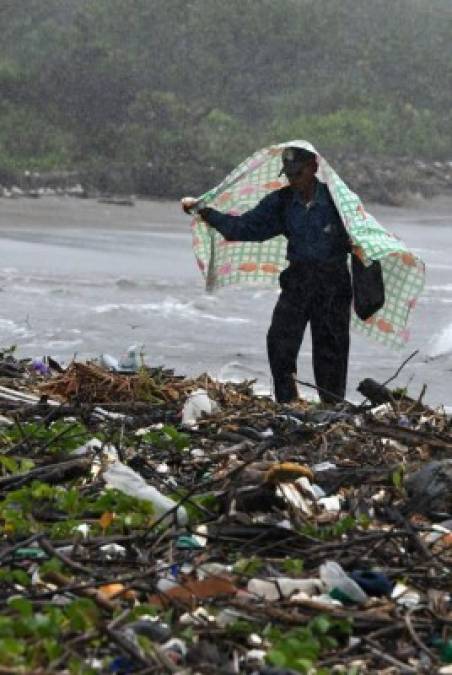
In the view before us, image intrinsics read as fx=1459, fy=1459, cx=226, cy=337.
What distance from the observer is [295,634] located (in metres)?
3.54

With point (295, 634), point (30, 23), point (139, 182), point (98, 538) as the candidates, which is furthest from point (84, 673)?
point (30, 23)

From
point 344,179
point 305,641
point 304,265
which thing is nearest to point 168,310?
point 304,265

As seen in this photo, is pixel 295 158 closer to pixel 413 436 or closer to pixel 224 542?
pixel 413 436

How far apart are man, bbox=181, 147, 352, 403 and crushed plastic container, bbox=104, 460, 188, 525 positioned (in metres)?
2.43

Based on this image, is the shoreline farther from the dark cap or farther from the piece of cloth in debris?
the dark cap

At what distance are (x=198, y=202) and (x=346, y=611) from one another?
402cm

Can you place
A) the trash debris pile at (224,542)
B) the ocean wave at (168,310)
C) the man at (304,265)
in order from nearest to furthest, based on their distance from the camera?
the trash debris pile at (224,542) → the man at (304,265) → the ocean wave at (168,310)

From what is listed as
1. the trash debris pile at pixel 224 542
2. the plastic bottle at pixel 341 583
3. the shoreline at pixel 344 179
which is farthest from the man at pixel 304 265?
the shoreline at pixel 344 179

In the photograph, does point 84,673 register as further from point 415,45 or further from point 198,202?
point 415,45

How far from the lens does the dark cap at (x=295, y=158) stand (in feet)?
23.0

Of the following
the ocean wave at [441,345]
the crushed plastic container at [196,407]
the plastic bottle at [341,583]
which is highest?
the plastic bottle at [341,583]

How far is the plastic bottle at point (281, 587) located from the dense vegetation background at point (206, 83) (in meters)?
22.0

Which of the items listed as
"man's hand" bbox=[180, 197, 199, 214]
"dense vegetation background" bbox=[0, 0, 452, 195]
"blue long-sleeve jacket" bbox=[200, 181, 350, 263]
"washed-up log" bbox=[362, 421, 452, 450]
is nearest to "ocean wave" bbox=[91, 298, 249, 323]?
"man's hand" bbox=[180, 197, 199, 214]

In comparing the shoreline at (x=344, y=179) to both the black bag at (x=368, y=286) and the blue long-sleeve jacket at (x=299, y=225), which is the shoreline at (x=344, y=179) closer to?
the blue long-sleeve jacket at (x=299, y=225)
